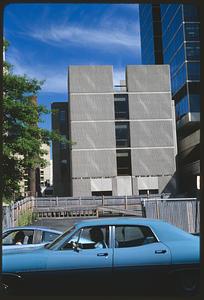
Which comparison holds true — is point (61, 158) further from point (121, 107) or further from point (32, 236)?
point (32, 236)

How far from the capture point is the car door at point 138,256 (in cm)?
667

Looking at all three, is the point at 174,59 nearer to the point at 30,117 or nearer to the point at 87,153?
the point at 87,153

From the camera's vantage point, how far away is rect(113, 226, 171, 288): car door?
6668mm

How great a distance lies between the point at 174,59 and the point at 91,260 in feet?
191

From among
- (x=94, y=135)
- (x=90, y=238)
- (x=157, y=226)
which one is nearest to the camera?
(x=90, y=238)

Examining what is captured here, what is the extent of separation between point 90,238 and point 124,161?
46546mm

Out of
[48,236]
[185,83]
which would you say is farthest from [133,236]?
[185,83]

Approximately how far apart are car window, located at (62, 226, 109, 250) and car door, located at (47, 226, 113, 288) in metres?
0.08

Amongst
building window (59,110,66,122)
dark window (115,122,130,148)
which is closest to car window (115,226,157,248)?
dark window (115,122,130,148)

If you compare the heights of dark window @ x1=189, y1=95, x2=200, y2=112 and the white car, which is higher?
dark window @ x1=189, y1=95, x2=200, y2=112

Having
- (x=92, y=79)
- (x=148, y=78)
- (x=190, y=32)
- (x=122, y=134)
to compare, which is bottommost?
(x=122, y=134)

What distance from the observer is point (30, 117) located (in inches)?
658

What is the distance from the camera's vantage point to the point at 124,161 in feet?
175

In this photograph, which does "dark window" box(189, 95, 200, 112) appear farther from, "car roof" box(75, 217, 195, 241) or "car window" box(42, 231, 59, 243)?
"car roof" box(75, 217, 195, 241)
